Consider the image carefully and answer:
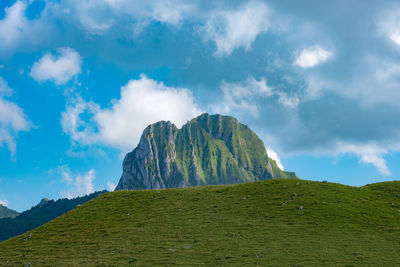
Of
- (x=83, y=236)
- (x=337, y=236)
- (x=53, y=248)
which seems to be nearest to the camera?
(x=337, y=236)

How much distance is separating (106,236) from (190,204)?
54.6 feet

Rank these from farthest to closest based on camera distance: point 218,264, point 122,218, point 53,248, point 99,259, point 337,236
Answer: point 122,218 < point 53,248 < point 337,236 < point 99,259 < point 218,264

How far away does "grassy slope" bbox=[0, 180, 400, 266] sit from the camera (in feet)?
133

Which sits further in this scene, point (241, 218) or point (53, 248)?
point (241, 218)

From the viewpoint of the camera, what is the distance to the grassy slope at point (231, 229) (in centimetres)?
4069

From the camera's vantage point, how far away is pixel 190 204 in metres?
61.6

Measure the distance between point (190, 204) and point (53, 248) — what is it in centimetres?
2400

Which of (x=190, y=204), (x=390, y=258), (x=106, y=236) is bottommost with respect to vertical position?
(x=390, y=258)

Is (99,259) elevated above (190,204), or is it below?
below

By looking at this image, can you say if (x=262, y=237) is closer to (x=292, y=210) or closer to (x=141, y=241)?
(x=292, y=210)

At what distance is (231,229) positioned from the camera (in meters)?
48.9

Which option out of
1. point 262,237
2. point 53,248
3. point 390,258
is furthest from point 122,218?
point 390,258

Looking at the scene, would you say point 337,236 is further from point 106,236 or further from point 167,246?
point 106,236

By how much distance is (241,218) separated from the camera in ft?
174
